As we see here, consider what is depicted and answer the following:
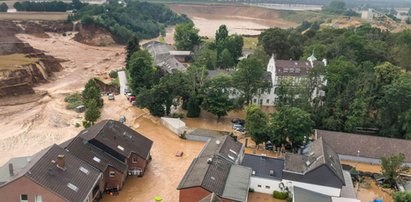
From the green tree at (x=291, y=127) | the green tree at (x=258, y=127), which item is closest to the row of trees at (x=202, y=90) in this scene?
the green tree at (x=258, y=127)

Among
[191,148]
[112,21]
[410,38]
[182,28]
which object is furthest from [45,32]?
[410,38]

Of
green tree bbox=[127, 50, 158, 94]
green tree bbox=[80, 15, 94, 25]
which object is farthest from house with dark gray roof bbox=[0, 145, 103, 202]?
green tree bbox=[80, 15, 94, 25]

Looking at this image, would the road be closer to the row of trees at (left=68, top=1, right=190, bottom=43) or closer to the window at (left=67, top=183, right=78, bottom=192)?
the window at (left=67, top=183, right=78, bottom=192)

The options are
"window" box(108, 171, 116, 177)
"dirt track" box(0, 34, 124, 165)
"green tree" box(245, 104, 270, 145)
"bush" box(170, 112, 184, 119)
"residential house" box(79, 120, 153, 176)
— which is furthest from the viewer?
"bush" box(170, 112, 184, 119)

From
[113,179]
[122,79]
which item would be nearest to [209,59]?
[122,79]

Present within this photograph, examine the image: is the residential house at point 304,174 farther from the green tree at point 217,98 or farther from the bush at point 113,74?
the bush at point 113,74
